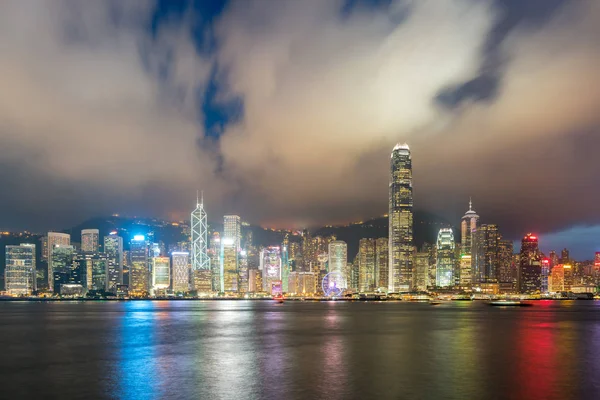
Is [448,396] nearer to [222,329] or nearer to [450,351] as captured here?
[450,351]

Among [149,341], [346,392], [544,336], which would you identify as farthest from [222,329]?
[346,392]

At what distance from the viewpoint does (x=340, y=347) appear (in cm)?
7200

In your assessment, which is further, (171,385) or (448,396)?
(171,385)

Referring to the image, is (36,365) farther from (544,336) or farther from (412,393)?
(544,336)

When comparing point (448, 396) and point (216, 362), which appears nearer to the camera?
point (448, 396)

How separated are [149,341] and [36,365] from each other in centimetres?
2399

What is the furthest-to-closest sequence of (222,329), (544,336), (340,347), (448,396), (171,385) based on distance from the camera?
(222,329)
(544,336)
(340,347)
(171,385)
(448,396)

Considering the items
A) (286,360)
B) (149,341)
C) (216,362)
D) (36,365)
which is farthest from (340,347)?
(36,365)

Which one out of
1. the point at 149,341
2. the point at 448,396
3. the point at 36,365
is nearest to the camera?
the point at 448,396

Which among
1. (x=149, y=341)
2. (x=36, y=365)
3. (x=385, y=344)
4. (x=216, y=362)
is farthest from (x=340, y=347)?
(x=36, y=365)

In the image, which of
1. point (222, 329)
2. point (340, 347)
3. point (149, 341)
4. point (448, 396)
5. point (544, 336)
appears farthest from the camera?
point (222, 329)

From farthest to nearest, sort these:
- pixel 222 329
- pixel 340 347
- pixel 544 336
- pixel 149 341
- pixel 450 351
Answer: pixel 222 329, pixel 544 336, pixel 149 341, pixel 340 347, pixel 450 351

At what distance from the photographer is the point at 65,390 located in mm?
44438

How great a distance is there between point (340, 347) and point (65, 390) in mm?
36865
